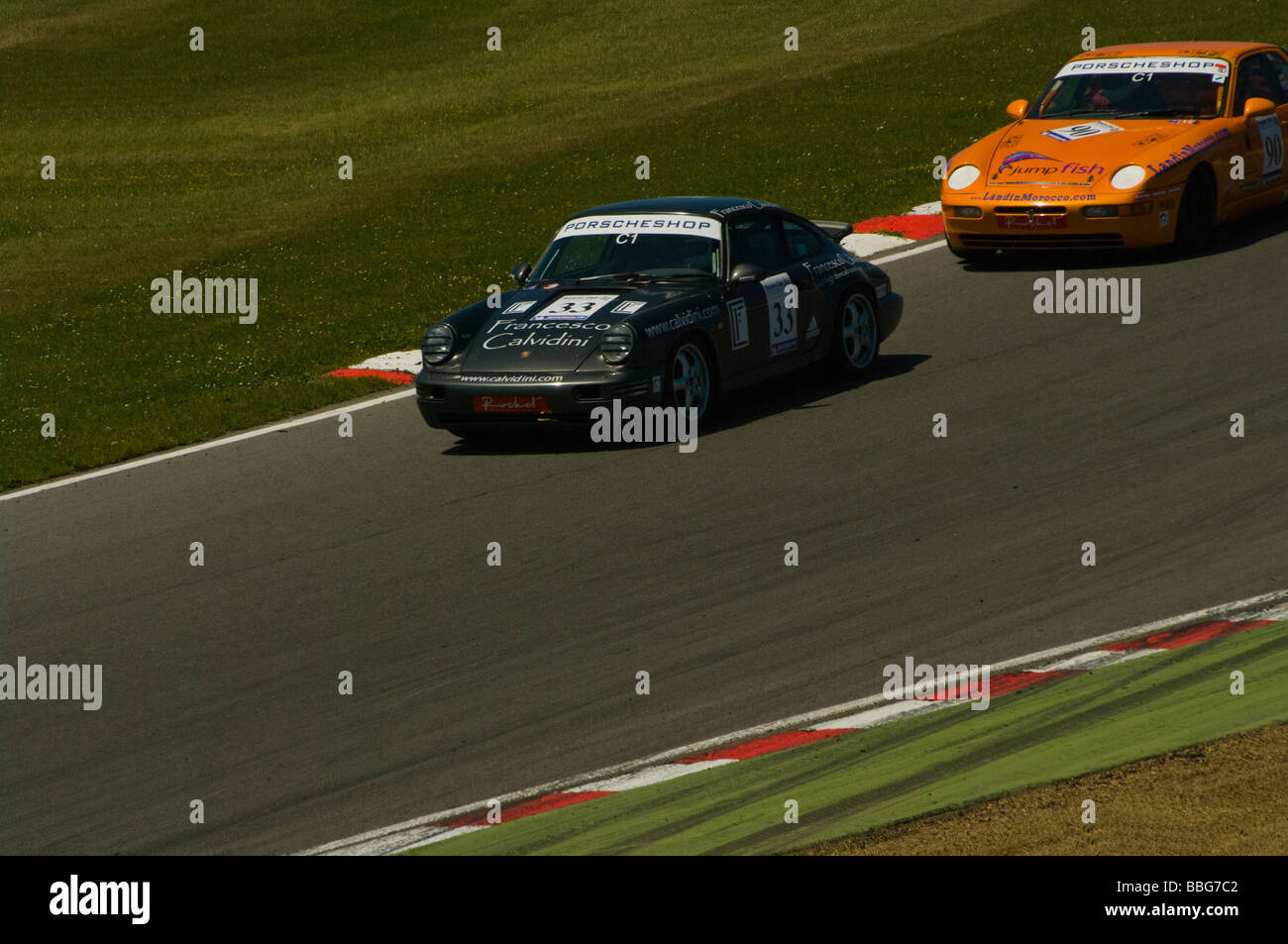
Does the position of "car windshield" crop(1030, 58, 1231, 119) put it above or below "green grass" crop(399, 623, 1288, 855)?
above

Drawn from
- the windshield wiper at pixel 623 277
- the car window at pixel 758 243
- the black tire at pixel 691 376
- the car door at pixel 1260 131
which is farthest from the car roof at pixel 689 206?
the car door at pixel 1260 131

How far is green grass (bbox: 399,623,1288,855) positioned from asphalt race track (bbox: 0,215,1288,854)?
Result: 23.8 inches

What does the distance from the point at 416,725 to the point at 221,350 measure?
920 cm

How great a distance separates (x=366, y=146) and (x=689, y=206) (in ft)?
48.6

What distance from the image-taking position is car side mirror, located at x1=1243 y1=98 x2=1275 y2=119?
14461 millimetres

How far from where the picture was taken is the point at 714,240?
11.6m

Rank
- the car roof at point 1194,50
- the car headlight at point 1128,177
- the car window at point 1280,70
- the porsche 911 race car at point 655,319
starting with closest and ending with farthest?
the porsche 911 race car at point 655,319 < the car headlight at point 1128,177 < the car roof at point 1194,50 < the car window at point 1280,70

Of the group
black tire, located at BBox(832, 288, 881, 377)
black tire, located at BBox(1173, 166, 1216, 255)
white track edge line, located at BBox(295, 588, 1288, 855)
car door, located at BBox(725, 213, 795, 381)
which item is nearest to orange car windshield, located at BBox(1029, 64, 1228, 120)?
black tire, located at BBox(1173, 166, 1216, 255)

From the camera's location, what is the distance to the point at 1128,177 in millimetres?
13727

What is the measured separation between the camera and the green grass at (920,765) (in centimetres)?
521

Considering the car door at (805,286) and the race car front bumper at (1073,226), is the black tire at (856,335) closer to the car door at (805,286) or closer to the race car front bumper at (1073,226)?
the car door at (805,286)

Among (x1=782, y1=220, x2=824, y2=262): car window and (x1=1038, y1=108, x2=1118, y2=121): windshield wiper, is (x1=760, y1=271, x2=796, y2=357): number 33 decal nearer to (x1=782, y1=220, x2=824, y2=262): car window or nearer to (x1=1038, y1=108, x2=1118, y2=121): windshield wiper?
(x1=782, y1=220, x2=824, y2=262): car window

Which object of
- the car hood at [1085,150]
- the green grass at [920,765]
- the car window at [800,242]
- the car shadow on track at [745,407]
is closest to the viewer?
the green grass at [920,765]

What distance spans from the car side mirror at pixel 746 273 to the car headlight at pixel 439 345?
71.4 inches
